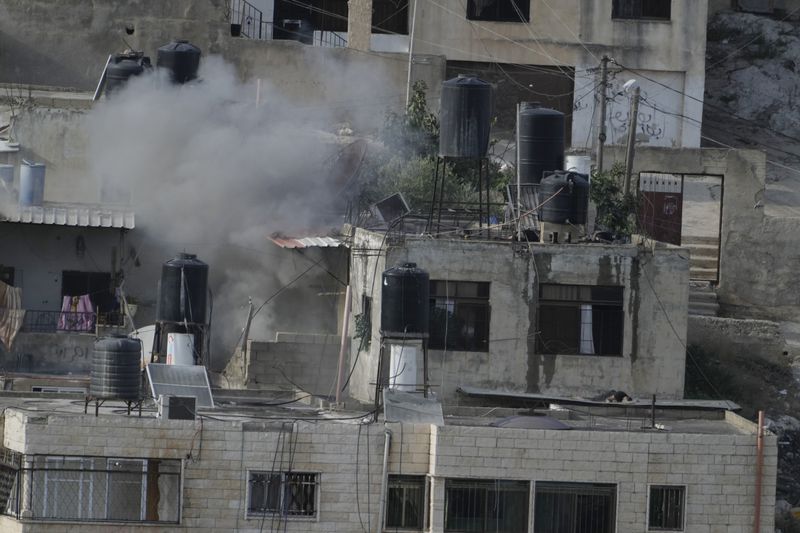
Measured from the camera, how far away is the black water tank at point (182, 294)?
35.2m

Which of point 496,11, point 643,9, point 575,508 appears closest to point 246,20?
point 496,11

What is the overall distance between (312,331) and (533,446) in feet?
41.7

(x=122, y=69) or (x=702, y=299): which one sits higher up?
(x=122, y=69)

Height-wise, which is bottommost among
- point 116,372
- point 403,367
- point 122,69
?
point 116,372

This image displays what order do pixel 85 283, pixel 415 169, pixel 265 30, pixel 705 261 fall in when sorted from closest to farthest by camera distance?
pixel 85 283 < pixel 415 169 < pixel 705 261 < pixel 265 30

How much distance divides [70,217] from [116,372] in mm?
12374

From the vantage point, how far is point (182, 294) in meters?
35.3

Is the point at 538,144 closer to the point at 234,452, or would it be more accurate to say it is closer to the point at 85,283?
the point at 85,283

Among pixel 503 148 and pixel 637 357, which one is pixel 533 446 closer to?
pixel 637 357

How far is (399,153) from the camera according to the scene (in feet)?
149

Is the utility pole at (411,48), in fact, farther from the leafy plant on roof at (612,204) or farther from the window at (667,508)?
the window at (667,508)

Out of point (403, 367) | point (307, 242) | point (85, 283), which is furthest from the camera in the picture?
point (85, 283)

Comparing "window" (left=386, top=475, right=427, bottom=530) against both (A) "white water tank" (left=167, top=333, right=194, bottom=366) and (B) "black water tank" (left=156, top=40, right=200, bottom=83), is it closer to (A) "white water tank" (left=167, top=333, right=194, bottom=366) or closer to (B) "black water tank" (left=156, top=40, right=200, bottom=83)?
(A) "white water tank" (left=167, top=333, right=194, bottom=366)

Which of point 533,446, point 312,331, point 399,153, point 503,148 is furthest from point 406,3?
point 533,446
